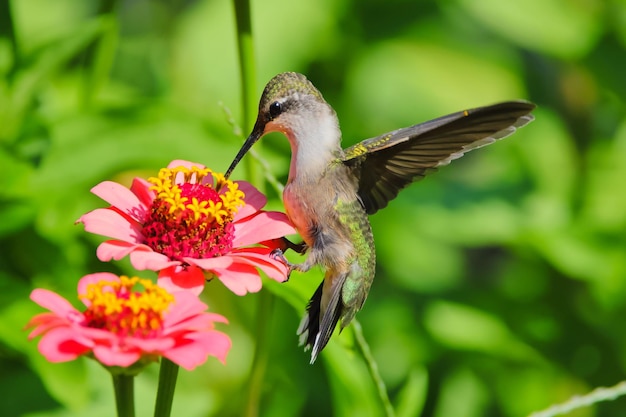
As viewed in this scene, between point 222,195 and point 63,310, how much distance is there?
0.24 metres

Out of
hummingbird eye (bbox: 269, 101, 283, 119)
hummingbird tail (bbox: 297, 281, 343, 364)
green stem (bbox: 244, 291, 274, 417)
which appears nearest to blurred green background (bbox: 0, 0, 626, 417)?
green stem (bbox: 244, 291, 274, 417)

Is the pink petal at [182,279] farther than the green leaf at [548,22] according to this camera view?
No

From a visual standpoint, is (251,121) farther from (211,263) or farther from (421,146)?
(211,263)

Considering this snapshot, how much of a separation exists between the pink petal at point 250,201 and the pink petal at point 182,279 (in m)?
0.13

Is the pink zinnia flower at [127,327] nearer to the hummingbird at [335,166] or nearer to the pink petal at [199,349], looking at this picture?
the pink petal at [199,349]

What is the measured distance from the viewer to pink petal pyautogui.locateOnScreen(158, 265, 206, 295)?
83 centimetres

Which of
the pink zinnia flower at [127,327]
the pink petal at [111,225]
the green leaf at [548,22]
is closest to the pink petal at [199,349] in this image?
the pink zinnia flower at [127,327]

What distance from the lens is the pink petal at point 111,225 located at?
2.76ft

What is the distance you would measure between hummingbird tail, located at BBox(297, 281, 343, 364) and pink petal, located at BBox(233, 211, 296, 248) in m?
0.11

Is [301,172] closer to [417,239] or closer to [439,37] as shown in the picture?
[417,239]

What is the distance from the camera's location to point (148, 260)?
84 cm

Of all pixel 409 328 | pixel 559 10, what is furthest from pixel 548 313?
pixel 559 10

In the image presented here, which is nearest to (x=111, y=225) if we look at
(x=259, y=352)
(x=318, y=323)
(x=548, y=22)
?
(x=318, y=323)

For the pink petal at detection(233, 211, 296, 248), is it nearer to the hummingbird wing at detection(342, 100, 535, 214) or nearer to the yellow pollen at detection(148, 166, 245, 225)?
the yellow pollen at detection(148, 166, 245, 225)
